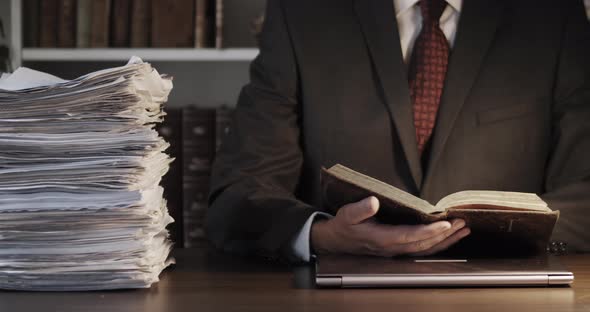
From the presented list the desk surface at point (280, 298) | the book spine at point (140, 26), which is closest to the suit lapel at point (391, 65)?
the desk surface at point (280, 298)

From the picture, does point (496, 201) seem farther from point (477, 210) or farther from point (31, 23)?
point (31, 23)

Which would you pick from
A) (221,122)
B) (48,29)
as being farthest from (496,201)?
(48,29)

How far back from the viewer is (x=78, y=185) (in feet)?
3.45

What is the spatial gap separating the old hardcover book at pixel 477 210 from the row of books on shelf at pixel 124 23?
54.5 inches

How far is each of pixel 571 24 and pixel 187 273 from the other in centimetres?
112

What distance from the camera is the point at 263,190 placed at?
A: 1568 millimetres

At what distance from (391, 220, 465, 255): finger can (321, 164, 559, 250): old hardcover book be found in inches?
0.6

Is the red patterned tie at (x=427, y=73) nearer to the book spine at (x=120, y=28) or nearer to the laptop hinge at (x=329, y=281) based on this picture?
the laptop hinge at (x=329, y=281)

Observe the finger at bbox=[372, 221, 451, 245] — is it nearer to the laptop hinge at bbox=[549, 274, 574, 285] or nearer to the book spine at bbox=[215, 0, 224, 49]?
the laptop hinge at bbox=[549, 274, 574, 285]

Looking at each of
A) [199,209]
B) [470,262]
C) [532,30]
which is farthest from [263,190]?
[199,209]

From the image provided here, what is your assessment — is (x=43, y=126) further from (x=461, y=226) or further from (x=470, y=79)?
(x=470, y=79)

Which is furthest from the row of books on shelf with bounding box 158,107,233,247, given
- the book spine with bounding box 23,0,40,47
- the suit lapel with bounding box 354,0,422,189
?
the suit lapel with bounding box 354,0,422,189

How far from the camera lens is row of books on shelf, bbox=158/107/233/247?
8.00ft

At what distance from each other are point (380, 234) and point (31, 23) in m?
1.72
